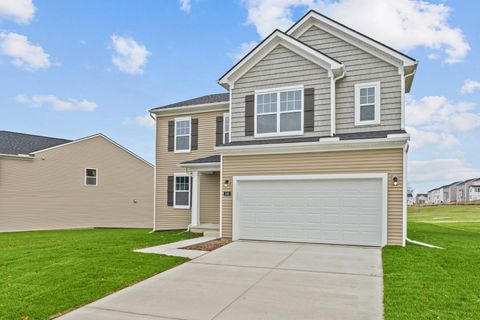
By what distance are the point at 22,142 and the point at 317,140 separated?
749 inches

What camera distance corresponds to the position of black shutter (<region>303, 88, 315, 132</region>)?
39.8ft

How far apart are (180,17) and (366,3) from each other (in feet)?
29.5

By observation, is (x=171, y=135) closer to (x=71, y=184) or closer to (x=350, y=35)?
(x=71, y=184)

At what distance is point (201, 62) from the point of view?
1936 cm

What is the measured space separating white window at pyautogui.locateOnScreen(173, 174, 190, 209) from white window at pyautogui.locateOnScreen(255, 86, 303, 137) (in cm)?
562

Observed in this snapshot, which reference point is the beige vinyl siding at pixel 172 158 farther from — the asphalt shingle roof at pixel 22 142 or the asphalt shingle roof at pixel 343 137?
the asphalt shingle roof at pixel 22 142

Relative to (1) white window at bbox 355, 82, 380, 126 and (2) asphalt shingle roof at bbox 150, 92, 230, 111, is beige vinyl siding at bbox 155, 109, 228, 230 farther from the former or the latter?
(1) white window at bbox 355, 82, 380, 126

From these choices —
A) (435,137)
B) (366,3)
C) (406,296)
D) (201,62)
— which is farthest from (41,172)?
(435,137)

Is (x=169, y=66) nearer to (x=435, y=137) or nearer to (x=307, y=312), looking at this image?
(x=435, y=137)

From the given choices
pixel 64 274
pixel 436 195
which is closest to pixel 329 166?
pixel 64 274

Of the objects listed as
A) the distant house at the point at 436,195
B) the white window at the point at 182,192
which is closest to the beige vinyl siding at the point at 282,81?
the white window at the point at 182,192

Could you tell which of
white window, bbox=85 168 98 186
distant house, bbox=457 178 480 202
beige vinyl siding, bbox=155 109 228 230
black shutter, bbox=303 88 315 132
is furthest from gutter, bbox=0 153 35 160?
distant house, bbox=457 178 480 202

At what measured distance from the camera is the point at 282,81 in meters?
12.7

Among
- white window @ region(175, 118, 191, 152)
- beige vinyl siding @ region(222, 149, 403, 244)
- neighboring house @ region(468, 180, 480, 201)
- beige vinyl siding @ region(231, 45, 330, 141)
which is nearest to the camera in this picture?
beige vinyl siding @ region(222, 149, 403, 244)
